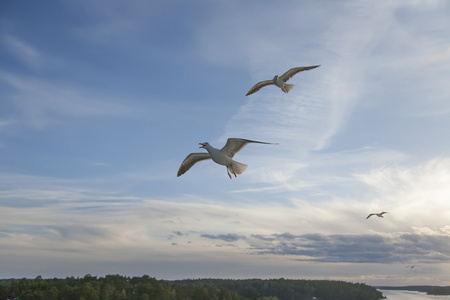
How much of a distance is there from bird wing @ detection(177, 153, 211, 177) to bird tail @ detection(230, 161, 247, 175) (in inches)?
96.4

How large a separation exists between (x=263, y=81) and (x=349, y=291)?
580ft

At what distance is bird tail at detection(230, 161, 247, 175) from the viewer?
21516 mm

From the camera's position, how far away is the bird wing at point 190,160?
23.7 m

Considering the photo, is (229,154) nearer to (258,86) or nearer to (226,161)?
(226,161)

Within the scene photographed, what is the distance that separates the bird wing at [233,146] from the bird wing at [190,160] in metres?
2.43

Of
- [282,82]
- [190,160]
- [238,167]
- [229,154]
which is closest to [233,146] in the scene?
[229,154]

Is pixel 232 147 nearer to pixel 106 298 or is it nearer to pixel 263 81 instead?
pixel 263 81

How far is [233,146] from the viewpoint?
834 inches

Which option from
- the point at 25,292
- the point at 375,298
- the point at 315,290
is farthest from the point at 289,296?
the point at 25,292

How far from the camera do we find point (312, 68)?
30.9 m

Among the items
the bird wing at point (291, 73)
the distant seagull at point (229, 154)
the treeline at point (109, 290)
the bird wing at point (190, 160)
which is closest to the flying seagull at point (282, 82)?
the bird wing at point (291, 73)

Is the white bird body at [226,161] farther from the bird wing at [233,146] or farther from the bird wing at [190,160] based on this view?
the bird wing at [190,160]

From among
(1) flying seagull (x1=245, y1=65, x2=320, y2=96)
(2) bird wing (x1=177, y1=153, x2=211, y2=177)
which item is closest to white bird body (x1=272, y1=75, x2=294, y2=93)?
(1) flying seagull (x1=245, y1=65, x2=320, y2=96)

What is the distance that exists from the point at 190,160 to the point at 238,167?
3504 millimetres
